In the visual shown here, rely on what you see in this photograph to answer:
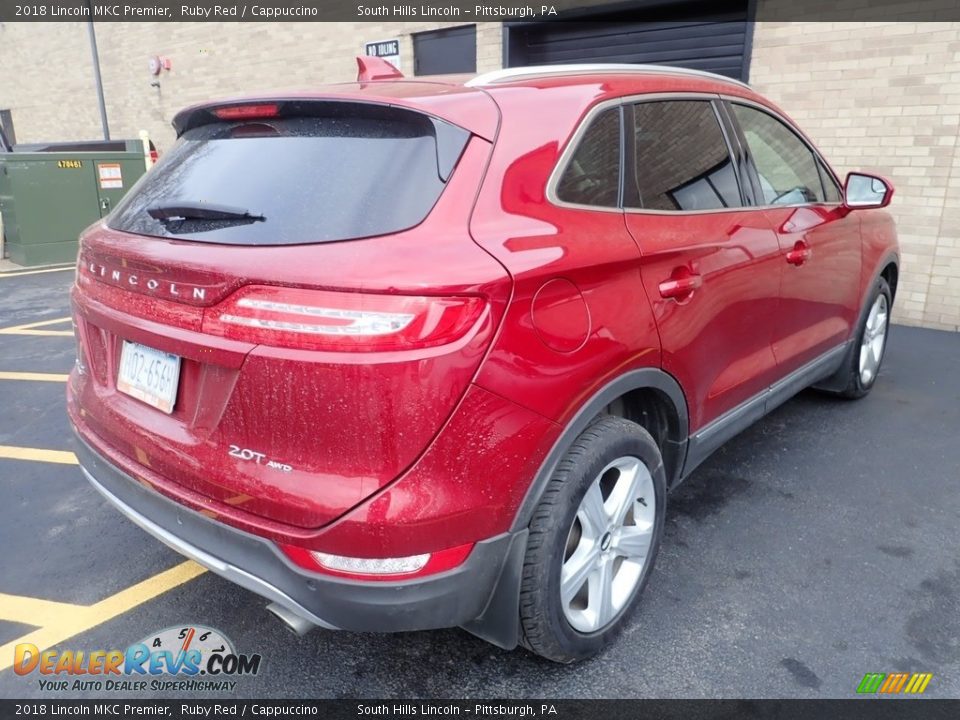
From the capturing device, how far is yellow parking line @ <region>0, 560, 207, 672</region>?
97.3 inches

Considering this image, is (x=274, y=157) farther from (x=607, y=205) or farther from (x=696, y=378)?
(x=696, y=378)

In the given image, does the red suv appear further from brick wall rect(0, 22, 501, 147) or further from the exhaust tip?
brick wall rect(0, 22, 501, 147)

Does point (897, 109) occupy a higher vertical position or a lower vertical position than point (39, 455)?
higher

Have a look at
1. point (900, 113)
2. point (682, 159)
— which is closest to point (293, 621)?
point (682, 159)

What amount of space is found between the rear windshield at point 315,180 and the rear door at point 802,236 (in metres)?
1.82

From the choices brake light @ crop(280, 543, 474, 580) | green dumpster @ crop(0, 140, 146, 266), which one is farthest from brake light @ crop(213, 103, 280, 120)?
green dumpster @ crop(0, 140, 146, 266)

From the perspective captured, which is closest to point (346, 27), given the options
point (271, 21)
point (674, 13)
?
point (271, 21)

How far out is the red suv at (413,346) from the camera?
5.68ft

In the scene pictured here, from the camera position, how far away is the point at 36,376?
528 centimetres

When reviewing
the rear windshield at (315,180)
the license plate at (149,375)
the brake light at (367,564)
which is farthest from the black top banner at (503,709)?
the rear windshield at (315,180)

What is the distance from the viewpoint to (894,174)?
646 cm

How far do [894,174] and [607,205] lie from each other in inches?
215

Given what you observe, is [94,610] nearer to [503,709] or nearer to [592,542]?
[503,709]

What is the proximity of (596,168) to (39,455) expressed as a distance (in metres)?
3.42
